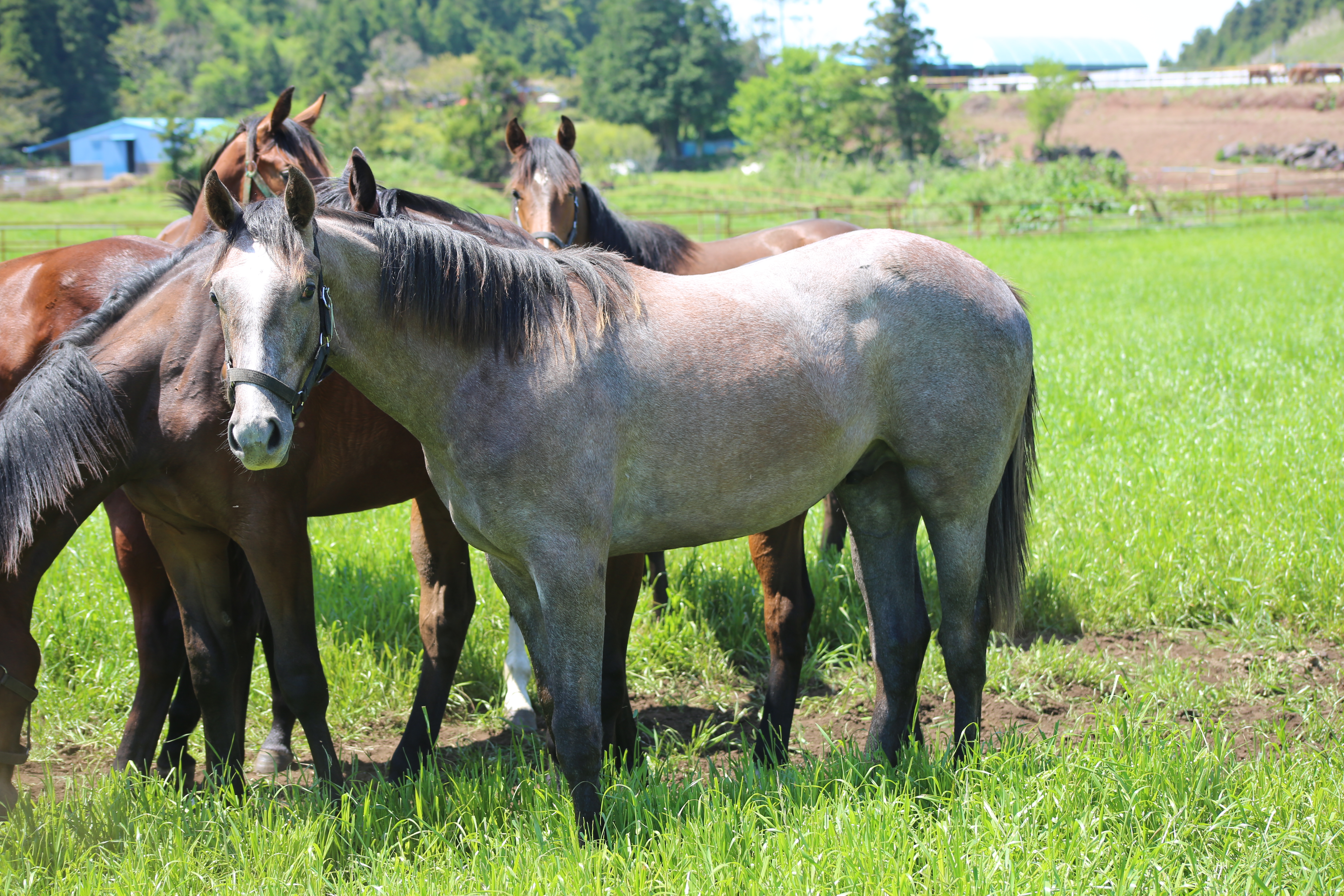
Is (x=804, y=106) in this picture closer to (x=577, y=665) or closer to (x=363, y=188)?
(x=363, y=188)

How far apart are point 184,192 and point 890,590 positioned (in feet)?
14.1

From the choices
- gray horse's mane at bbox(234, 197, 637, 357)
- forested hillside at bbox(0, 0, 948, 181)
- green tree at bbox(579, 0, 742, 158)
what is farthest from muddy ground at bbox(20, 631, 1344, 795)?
green tree at bbox(579, 0, 742, 158)

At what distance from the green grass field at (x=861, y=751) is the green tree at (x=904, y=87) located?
57.3 m

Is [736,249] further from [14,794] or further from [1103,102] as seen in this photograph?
[1103,102]

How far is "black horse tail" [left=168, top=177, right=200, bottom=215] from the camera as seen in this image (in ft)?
16.7

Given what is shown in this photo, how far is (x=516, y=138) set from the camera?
18.2ft

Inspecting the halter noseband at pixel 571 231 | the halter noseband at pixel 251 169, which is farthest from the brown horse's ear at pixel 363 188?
the halter noseband at pixel 571 231

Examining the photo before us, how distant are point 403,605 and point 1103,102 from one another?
255 feet

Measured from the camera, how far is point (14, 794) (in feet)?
9.21

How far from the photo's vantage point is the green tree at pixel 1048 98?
6119 cm

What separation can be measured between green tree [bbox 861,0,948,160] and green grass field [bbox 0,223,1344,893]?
57.3 meters

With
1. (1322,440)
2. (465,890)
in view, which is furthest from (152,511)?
(1322,440)

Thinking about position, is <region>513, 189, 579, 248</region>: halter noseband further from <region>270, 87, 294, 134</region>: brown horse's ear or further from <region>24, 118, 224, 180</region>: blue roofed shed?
<region>24, 118, 224, 180</region>: blue roofed shed

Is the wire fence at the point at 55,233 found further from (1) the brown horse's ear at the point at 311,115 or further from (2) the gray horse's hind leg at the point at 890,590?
(2) the gray horse's hind leg at the point at 890,590
